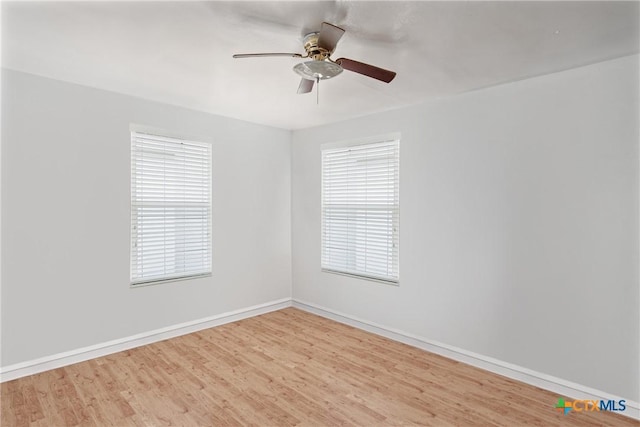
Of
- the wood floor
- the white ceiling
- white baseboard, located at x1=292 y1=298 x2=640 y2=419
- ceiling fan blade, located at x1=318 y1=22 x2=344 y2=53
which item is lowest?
the wood floor

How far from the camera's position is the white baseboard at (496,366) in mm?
2533

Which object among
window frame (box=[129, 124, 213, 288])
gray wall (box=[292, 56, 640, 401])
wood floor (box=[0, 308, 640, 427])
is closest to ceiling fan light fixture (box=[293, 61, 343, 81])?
gray wall (box=[292, 56, 640, 401])

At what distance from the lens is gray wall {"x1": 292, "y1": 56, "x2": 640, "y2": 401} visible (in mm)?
2443

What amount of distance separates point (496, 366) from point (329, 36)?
301 centimetres

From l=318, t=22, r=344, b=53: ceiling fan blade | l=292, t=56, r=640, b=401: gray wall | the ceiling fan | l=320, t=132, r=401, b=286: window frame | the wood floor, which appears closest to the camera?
l=318, t=22, r=344, b=53: ceiling fan blade

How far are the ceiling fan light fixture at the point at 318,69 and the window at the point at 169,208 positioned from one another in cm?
215

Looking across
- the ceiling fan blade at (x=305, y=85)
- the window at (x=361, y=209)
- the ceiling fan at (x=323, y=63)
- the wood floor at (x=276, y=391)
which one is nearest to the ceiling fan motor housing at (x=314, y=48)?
the ceiling fan at (x=323, y=63)

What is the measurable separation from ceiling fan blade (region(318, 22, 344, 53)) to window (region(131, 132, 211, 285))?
2422mm

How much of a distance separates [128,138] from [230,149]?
1161 mm

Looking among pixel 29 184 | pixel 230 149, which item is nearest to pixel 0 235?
pixel 29 184

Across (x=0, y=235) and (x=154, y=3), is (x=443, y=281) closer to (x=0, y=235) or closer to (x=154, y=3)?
(x=154, y=3)

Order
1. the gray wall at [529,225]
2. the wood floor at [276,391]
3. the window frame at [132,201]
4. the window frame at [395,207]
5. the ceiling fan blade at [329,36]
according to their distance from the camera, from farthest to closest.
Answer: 1. the window frame at [395,207]
2. the window frame at [132,201]
3. the gray wall at [529,225]
4. the wood floor at [276,391]
5. the ceiling fan blade at [329,36]

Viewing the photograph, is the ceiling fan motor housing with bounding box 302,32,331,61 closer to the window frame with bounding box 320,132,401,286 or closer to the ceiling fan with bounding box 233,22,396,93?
the ceiling fan with bounding box 233,22,396,93

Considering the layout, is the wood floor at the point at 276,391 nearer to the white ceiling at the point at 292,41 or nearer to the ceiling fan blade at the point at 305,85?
the ceiling fan blade at the point at 305,85
